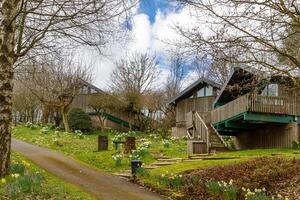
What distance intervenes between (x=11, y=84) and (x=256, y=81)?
20.3ft

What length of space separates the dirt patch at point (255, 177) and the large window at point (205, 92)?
2384 centimetres

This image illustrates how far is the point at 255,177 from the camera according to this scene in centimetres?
1248

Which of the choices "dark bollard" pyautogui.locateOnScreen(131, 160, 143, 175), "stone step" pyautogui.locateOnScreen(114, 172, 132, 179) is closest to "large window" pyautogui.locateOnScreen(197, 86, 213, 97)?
"stone step" pyautogui.locateOnScreen(114, 172, 132, 179)

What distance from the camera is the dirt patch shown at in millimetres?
11656

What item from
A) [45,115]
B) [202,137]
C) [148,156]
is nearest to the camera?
[148,156]

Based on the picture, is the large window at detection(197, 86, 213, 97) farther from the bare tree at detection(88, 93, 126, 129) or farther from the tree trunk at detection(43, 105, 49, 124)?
the tree trunk at detection(43, 105, 49, 124)

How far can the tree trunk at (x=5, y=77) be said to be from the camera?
10695 millimetres

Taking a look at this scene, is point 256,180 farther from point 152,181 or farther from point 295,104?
point 295,104

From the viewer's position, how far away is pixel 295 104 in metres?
26.8

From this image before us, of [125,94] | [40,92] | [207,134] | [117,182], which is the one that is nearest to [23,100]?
[40,92]

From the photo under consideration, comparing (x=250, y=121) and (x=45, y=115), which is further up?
(x=45, y=115)

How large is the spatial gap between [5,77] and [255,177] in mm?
7246

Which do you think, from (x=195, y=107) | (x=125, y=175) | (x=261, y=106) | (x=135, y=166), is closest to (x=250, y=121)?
(x=261, y=106)

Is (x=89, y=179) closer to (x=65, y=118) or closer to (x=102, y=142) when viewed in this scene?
(x=102, y=142)
